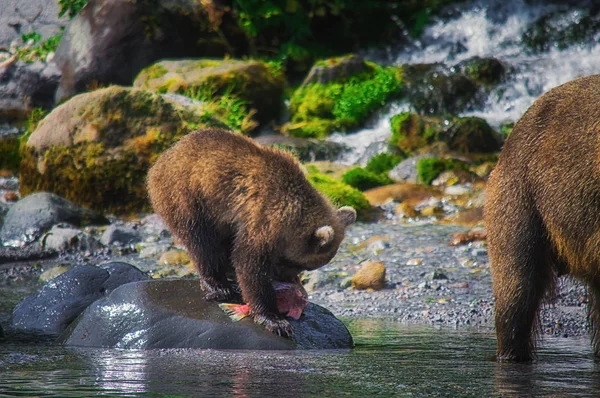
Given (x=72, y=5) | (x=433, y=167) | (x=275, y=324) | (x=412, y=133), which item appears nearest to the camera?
(x=275, y=324)

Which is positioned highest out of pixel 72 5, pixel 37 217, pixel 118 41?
pixel 72 5

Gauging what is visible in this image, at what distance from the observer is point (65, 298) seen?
30.5 feet

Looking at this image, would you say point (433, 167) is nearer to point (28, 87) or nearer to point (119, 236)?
point (119, 236)

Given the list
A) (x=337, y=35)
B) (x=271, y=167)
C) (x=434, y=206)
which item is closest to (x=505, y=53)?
(x=337, y=35)

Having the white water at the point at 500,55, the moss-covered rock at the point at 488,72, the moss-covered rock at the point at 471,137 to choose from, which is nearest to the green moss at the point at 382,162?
the white water at the point at 500,55

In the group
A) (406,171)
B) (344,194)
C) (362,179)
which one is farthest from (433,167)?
(344,194)

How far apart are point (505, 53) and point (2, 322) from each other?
63.9ft

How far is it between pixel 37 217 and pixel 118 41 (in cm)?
1072

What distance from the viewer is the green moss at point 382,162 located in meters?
20.1

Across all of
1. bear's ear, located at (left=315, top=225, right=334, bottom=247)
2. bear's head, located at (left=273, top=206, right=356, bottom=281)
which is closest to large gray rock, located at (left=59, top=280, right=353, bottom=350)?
bear's head, located at (left=273, top=206, right=356, bottom=281)

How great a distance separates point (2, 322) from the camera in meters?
9.31

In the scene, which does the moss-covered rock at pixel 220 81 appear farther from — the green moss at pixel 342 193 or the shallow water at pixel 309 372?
the shallow water at pixel 309 372

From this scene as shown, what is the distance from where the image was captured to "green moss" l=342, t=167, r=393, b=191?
18.7m

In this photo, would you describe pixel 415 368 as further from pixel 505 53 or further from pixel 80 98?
pixel 505 53
